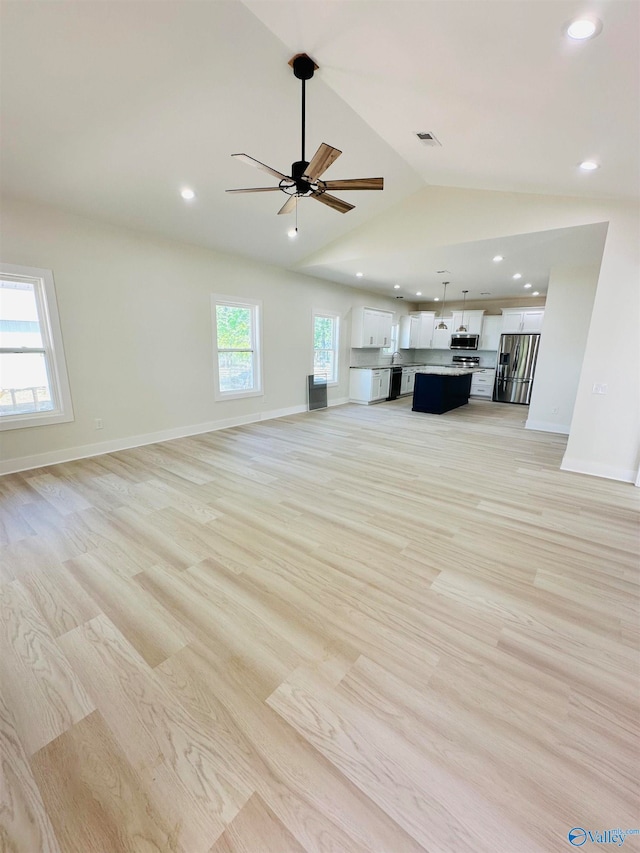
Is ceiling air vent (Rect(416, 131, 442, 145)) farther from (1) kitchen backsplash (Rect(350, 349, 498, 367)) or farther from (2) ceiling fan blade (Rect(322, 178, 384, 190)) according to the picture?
(1) kitchen backsplash (Rect(350, 349, 498, 367))

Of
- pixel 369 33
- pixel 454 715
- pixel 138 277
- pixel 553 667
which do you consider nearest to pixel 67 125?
pixel 138 277

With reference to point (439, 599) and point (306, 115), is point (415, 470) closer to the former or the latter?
point (439, 599)

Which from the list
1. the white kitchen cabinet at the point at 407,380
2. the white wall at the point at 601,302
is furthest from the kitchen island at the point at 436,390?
the white wall at the point at 601,302

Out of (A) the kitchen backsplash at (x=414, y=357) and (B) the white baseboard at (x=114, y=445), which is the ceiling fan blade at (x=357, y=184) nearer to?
(B) the white baseboard at (x=114, y=445)

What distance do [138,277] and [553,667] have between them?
5467mm

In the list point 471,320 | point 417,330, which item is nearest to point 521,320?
point 471,320

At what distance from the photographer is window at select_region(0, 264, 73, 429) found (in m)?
3.55

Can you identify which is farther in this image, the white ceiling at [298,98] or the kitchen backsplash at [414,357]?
the kitchen backsplash at [414,357]

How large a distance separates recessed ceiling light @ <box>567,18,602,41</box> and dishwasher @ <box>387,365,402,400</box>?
23.2 feet

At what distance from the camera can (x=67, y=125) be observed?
8.86 feet

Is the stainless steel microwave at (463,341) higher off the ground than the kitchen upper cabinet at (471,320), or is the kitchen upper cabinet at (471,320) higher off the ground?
the kitchen upper cabinet at (471,320)

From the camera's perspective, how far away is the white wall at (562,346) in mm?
5379

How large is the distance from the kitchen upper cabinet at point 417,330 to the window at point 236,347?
5732 mm

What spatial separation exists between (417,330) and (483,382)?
99.3 inches
